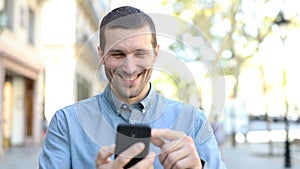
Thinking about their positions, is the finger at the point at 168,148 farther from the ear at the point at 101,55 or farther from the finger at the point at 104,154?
the ear at the point at 101,55

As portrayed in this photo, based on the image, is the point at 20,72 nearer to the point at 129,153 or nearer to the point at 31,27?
the point at 31,27

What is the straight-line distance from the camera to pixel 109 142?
971 mm

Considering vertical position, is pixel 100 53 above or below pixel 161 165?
above

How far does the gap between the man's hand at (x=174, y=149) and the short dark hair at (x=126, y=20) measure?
0.64 ft

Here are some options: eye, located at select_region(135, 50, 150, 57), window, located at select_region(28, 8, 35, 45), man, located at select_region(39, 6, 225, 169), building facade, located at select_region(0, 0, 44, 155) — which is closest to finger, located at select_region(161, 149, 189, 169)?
man, located at select_region(39, 6, 225, 169)

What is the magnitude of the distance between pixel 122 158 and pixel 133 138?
0.05 meters

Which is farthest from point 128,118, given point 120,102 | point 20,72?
point 20,72

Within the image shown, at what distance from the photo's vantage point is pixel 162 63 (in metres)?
1.02

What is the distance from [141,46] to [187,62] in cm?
10

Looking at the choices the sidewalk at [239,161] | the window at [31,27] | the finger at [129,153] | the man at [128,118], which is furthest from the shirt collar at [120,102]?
the window at [31,27]

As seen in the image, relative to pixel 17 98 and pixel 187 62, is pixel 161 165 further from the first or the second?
pixel 17 98

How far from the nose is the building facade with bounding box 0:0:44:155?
48.7ft

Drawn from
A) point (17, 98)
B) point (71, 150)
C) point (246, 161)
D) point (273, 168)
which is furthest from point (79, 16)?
point (17, 98)

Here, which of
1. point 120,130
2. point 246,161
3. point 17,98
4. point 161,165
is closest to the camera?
point 120,130
